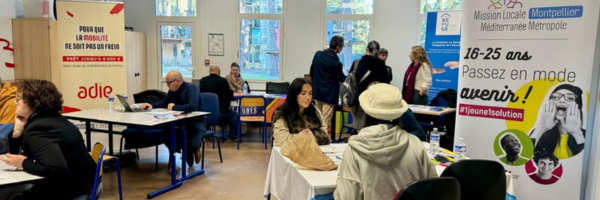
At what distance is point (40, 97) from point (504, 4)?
3.14 metres

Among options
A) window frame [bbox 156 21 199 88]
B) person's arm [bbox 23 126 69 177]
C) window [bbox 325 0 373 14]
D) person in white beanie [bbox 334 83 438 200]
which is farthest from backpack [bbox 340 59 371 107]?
window frame [bbox 156 21 199 88]

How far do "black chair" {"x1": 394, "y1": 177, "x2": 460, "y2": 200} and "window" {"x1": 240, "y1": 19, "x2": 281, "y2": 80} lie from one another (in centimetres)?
699

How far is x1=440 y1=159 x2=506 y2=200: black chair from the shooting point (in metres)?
2.02

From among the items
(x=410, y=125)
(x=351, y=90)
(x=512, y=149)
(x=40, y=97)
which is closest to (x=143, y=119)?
(x=40, y=97)

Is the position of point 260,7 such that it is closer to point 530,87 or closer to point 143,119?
point 143,119

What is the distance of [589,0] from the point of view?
2789 millimetres

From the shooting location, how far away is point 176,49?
8.70 meters

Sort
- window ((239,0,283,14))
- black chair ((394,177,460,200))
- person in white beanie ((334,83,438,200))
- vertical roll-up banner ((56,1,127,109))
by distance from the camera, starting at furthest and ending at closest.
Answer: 1. window ((239,0,283,14))
2. vertical roll-up banner ((56,1,127,109))
3. person in white beanie ((334,83,438,200))
4. black chair ((394,177,460,200))

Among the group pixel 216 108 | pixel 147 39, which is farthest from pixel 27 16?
pixel 147 39

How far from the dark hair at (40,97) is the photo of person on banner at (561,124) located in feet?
10.6

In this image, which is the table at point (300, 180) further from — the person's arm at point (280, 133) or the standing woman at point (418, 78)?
the standing woman at point (418, 78)

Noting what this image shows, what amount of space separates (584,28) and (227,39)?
21.8ft

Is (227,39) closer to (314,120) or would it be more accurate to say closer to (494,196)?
(314,120)

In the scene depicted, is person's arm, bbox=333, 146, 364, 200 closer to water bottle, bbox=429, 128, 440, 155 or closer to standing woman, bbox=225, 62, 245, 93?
water bottle, bbox=429, 128, 440, 155
